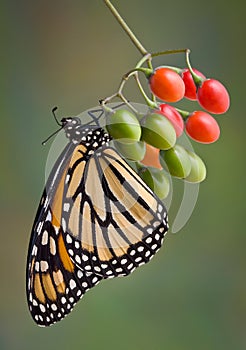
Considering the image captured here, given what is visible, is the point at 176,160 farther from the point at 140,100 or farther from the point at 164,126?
the point at 140,100

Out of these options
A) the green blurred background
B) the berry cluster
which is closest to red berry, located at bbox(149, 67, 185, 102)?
the berry cluster

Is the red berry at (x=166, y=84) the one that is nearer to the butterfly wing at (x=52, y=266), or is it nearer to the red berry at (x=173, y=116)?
the red berry at (x=173, y=116)

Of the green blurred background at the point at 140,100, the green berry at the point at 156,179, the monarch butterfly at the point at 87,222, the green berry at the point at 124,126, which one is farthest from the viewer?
the green blurred background at the point at 140,100

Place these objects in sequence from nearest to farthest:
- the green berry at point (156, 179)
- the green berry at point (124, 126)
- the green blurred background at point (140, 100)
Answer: the green berry at point (124, 126), the green berry at point (156, 179), the green blurred background at point (140, 100)

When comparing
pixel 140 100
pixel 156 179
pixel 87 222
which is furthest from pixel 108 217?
pixel 140 100

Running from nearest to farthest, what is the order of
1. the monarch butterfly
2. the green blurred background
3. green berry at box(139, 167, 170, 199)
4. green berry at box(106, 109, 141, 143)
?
green berry at box(106, 109, 141, 143) → green berry at box(139, 167, 170, 199) → the monarch butterfly → the green blurred background

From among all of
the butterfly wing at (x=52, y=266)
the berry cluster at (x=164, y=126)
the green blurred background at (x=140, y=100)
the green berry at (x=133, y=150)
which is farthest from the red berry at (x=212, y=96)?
the green blurred background at (x=140, y=100)

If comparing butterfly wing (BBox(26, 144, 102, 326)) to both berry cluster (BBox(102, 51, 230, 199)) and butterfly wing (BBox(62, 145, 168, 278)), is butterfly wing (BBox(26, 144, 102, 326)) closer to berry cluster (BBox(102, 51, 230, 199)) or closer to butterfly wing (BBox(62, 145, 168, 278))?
butterfly wing (BBox(62, 145, 168, 278))
